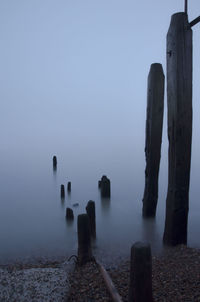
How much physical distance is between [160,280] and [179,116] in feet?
7.39

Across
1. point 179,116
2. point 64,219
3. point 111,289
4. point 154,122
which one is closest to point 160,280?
point 111,289

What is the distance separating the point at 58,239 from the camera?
651 centimetres

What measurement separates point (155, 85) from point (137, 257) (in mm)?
4405

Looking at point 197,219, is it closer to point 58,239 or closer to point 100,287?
point 58,239

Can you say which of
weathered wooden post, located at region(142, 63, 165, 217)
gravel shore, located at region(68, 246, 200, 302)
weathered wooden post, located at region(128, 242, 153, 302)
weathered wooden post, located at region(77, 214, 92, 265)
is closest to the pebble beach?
gravel shore, located at region(68, 246, 200, 302)

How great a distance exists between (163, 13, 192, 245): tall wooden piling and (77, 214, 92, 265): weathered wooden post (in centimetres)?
130

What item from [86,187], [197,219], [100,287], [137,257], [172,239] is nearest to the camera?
[137,257]

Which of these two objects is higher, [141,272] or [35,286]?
[141,272]

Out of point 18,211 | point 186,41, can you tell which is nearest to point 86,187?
point 18,211

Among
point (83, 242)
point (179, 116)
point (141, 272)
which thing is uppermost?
point (179, 116)

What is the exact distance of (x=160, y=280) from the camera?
3.35 metres

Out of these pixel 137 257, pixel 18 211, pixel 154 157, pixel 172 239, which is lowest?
pixel 18 211

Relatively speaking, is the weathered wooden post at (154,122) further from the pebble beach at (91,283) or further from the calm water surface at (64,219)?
the pebble beach at (91,283)

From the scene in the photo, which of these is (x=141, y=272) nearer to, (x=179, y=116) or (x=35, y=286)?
(x=35, y=286)
